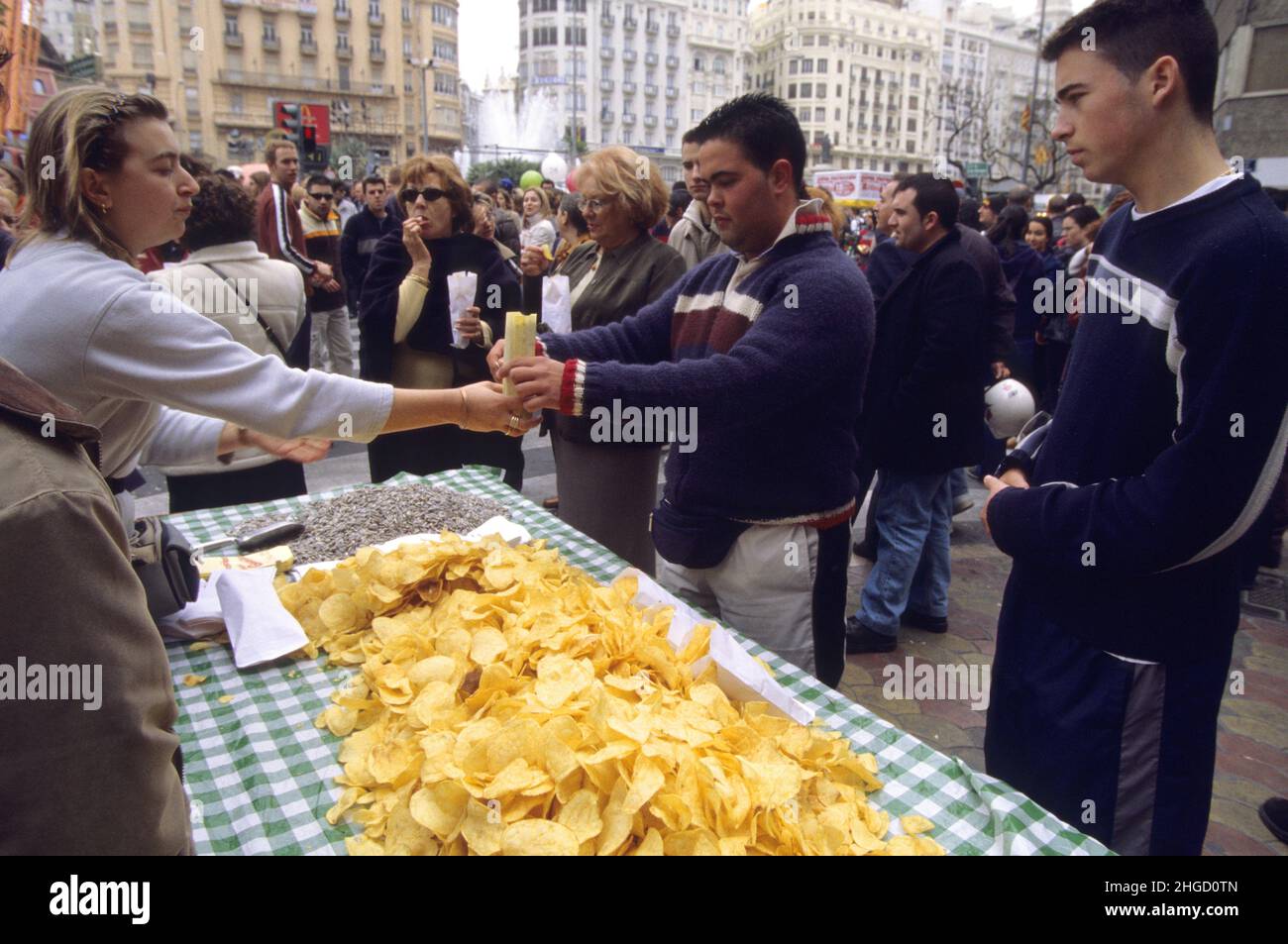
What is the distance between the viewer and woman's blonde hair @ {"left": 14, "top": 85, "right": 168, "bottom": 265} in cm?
172

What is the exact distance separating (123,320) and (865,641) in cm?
338

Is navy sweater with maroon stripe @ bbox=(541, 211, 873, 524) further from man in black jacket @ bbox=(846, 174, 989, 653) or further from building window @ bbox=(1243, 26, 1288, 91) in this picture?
building window @ bbox=(1243, 26, 1288, 91)

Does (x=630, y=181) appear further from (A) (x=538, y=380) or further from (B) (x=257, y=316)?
(A) (x=538, y=380)

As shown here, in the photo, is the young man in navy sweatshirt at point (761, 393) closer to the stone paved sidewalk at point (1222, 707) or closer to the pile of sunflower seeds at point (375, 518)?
the pile of sunflower seeds at point (375, 518)

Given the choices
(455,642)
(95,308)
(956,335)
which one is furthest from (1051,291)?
(95,308)

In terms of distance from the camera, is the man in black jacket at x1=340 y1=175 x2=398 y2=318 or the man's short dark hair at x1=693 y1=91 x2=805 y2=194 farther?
the man in black jacket at x1=340 y1=175 x2=398 y2=318

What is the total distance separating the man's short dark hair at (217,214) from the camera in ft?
10.8

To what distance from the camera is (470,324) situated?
375cm

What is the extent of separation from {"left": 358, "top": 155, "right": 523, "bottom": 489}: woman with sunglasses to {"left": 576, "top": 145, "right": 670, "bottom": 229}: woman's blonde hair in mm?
765

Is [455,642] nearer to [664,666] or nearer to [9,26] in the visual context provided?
[664,666]

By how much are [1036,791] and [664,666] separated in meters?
0.86

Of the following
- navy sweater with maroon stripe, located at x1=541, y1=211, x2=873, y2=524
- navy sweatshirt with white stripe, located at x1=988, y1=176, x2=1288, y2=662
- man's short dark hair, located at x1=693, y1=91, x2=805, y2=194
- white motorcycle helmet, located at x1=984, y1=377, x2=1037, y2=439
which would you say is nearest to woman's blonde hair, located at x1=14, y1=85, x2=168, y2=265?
navy sweater with maroon stripe, located at x1=541, y1=211, x2=873, y2=524

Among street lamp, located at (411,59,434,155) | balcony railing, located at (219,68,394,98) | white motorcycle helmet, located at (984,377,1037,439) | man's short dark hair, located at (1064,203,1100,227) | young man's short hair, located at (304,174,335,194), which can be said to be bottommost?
white motorcycle helmet, located at (984,377,1037,439)

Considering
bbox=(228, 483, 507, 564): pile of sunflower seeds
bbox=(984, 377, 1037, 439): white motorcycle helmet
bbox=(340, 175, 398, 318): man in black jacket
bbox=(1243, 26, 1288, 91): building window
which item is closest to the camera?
bbox=(984, 377, 1037, 439): white motorcycle helmet
